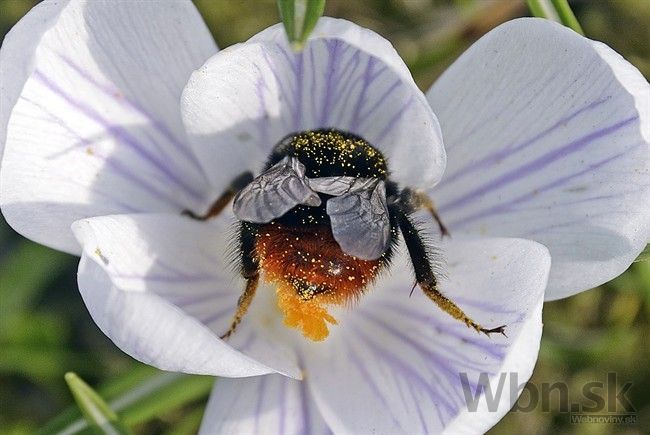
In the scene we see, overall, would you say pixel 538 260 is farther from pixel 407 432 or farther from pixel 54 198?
pixel 54 198

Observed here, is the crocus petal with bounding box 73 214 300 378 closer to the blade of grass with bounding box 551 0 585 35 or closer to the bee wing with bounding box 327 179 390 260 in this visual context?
the bee wing with bounding box 327 179 390 260

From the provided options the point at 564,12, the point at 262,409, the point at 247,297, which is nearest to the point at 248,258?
the point at 247,297

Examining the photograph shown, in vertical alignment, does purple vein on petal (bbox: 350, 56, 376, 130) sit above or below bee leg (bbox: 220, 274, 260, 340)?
above

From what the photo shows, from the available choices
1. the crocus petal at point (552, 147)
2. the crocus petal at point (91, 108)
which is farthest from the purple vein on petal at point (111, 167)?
the crocus petal at point (552, 147)

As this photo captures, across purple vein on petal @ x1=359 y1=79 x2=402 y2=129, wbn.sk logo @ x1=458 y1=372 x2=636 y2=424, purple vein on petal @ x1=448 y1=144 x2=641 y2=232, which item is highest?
purple vein on petal @ x1=359 y1=79 x2=402 y2=129

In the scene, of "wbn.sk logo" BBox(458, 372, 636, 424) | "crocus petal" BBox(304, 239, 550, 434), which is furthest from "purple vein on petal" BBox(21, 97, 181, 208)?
"wbn.sk logo" BBox(458, 372, 636, 424)

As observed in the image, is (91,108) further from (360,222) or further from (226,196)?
(360,222)

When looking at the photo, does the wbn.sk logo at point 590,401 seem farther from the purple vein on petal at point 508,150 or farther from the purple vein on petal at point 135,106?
the purple vein on petal at point 135,106
